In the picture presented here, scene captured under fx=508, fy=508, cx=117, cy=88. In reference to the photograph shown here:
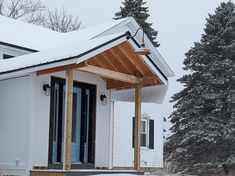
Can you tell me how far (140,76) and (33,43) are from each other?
574 cm

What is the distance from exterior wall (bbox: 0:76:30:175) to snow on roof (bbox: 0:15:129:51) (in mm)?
4081

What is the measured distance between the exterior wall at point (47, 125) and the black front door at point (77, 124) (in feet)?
0.58

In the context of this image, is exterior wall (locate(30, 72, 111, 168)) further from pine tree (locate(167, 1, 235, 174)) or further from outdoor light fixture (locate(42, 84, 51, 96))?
pine tree (locate(167, 1, 235, 174))

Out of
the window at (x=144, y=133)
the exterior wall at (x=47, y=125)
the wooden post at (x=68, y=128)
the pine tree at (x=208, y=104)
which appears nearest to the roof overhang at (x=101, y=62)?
the wooden post at (x=68, y=128)

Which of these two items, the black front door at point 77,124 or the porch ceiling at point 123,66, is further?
the black front door at point 77,124

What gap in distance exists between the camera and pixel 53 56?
1188 cm

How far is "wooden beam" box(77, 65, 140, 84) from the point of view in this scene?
39.9ft

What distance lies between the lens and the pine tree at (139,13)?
99.2 ft

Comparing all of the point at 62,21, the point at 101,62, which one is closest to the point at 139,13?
the point at 62,21

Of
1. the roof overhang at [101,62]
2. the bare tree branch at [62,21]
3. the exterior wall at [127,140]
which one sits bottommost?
the exterior wall at [127,140]

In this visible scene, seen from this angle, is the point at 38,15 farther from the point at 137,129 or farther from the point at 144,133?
the point at 137,129

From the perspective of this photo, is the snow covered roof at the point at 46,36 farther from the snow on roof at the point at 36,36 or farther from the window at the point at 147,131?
the window at the point at 147,131

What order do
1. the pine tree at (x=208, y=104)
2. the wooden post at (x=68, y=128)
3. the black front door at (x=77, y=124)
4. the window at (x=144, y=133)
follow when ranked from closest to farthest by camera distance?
the wooden post at (x=68, y=128) < the black front door at (x=77, y=124) < the pine tree at (x=208, y=104) < the window at (x=144, y=133)

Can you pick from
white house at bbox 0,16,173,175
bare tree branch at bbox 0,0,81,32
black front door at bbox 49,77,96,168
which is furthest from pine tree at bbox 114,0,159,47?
black front door at bbox 49,77,96,168
